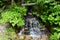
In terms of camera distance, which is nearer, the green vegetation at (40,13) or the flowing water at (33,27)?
the green vegetation at (40,13)

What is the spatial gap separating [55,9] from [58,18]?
0.71 meters

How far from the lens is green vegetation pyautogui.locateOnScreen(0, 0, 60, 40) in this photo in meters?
9.19

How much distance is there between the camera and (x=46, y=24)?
9.98 metres

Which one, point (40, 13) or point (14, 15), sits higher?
point (14, 15)

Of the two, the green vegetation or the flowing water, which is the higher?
the green vegetation

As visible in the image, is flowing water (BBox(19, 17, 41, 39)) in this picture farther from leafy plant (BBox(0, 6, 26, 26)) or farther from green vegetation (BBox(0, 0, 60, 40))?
leafy plant (BBox(0, 6, 26, 26))

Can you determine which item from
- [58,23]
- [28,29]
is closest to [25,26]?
[28,29]

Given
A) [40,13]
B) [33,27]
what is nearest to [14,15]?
[33,27]

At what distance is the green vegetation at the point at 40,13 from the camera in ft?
30.1

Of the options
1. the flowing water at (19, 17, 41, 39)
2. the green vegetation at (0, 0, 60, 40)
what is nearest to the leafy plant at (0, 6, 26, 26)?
the green vegetation at (0, 0, 60, 40)

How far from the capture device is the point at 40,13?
10.6 m

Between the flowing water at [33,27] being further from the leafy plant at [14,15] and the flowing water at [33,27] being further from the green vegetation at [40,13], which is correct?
the leafy plant at [14,15]

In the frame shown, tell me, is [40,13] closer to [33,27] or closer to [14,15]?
[33,27]

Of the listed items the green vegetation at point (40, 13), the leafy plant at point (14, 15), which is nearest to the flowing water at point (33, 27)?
the green vegetation at point (40, 13)
